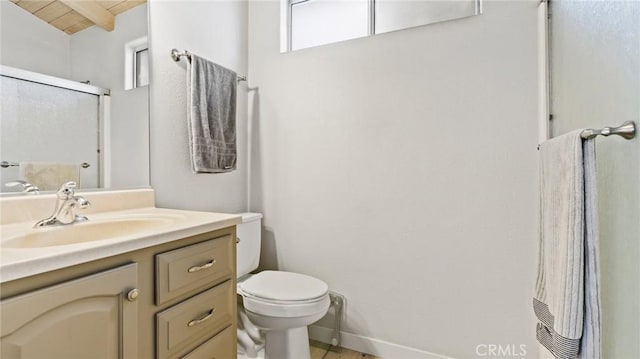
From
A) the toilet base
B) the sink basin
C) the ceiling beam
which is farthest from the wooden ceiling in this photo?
the toilet base

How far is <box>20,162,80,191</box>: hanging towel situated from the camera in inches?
41.7

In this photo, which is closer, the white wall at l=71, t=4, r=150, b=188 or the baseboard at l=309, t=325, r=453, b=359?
the white wall at l=71, t=4, r=150, b=188

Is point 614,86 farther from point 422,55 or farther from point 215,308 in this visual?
point 215,308

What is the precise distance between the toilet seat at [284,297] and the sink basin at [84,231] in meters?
0.55

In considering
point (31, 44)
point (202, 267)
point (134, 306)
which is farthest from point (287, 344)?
point (31, 44)

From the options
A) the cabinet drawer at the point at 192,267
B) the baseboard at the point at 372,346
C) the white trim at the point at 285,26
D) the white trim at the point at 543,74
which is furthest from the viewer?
the white trim at the point at 285,26

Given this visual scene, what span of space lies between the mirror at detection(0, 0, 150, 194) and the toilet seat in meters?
0.73

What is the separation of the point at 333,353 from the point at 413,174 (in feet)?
3.65

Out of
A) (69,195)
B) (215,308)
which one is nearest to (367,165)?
(215,308)

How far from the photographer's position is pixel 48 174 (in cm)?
111

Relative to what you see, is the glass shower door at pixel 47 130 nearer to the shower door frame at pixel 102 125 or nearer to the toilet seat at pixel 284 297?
the shower door frame at pixel 102 125

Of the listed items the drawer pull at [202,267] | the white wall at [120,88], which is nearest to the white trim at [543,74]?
the drawer pull at [202,267]

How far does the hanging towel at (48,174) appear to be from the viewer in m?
1.06

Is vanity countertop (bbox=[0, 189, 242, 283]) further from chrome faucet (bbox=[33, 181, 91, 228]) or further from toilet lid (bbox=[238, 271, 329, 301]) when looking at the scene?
toilet lid (bbox=[238, 271, 329, 301])
